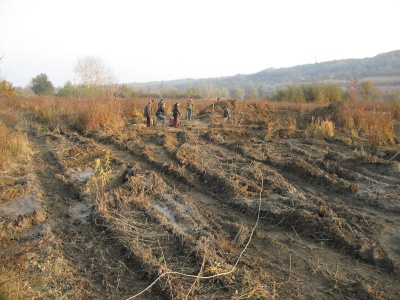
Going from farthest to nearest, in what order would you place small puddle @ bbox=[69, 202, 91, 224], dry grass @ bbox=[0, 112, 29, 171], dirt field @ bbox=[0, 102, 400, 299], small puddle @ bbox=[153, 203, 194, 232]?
dry grass @ bbox=[0, 112, 29, 171], small puddle @ bbox=[69, 202, 91, 224], small puddle @ bbox=[153, 203, 194, 232], dirt field @ bbox=[0, 102, 400, 299]

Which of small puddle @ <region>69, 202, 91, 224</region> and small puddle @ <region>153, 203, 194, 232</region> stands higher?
small puddle @ <region>69, 202, 91, 224</region>

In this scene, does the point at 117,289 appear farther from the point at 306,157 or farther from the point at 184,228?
the point at 306,157

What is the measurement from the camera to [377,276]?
3.56m

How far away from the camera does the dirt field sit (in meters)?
3.23

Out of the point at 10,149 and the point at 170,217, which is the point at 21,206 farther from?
the point at 10,149

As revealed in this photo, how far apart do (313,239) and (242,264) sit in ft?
4.35

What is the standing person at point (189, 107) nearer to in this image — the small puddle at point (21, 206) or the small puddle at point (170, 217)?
the small puddle at point (170, 217)

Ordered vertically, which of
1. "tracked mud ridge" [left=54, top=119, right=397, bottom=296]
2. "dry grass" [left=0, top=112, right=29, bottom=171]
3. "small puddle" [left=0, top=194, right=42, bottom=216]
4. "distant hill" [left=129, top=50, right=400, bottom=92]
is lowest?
"tracked mud ridge" [left=54, top=119, right=397, bottom=296]

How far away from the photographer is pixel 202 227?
4.43 meters

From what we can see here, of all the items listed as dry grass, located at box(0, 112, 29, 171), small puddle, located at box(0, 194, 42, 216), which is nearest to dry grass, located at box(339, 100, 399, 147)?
small puddle, located at box(0, 194, 42, 216)

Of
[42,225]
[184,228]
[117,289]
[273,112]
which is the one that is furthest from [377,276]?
[273,112]

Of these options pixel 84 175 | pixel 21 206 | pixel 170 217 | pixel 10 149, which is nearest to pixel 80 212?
pixel 21 206

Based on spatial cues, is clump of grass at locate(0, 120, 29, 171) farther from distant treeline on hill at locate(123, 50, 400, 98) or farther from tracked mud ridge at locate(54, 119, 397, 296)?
distant treeline on hill at locate(123, 50, 400, 98)

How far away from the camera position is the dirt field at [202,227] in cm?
323
